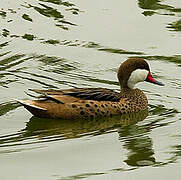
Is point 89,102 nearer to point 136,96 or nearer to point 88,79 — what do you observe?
point 136,96

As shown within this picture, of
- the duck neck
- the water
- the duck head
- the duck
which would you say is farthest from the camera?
the duck head

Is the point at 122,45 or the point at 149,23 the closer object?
the point at 122,45

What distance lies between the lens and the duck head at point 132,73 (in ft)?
36.7

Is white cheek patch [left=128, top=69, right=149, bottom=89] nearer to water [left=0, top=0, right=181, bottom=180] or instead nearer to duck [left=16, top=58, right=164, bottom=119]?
duck [left=16, top=58, right=164, bottom=119]

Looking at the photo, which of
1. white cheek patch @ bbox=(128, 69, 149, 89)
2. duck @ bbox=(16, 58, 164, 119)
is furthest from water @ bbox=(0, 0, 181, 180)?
white cheek patch @ bbox=(128, 69, 149, 89)

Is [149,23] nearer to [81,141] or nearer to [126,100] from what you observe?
[126,100]

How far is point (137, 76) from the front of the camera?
11281 millimetres

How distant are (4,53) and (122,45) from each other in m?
2.04

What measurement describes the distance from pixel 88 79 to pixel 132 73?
1.08m

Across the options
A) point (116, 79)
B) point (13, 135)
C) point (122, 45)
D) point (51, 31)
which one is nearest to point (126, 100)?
point (116, 79)

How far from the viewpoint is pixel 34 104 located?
34.0ft

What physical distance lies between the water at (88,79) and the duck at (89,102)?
133 millimetres

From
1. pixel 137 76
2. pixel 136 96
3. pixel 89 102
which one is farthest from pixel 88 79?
pixel 89 102

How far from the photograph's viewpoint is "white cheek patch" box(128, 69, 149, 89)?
36.9 feet
